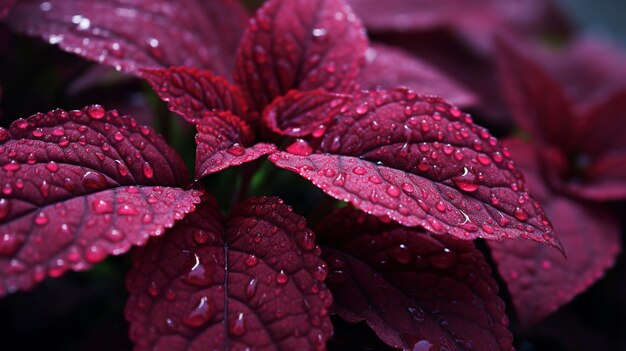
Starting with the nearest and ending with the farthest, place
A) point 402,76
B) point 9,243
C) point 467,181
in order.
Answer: point 9,243 → point 467,181 → point 402,76

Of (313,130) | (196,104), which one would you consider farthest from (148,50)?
(313,130)

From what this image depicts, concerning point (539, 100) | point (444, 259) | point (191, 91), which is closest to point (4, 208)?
point (191, 91)

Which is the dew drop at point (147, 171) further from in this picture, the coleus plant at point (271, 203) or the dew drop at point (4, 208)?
the dew drop at point (4, 208)

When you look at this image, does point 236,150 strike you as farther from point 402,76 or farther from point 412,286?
point 402,76

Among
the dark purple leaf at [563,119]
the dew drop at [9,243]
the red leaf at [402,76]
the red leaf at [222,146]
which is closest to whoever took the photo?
the dew drop at [9,243]

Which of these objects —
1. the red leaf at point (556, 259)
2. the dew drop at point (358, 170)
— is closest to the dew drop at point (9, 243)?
the dew drop at point (358, 170)

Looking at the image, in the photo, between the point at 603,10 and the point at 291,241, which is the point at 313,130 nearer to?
the point at 291,241

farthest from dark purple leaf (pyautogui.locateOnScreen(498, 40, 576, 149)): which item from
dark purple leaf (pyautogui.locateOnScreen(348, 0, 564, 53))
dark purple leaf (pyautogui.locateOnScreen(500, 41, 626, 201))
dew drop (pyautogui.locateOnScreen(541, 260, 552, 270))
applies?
dew drop (pyautogui.locateOnScreen(541, 260, 552, 270))
